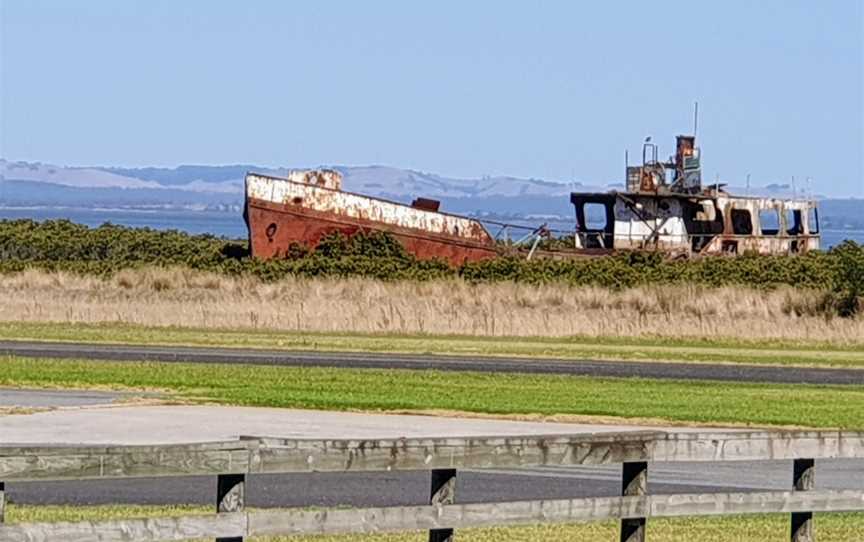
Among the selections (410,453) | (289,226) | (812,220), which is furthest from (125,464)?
(812,220)

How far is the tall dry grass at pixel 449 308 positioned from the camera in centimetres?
4203

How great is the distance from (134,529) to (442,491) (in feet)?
5.81

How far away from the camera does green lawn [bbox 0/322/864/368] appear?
3619 centimetres

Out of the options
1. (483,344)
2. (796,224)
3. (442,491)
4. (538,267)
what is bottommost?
(483,344)

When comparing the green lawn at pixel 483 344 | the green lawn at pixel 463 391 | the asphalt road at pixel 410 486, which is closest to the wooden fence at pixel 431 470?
the asphalt road at pixel 410 486

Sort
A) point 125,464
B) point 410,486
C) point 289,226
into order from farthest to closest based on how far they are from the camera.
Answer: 1. point 289,226
2. point 410,486
3. point 125,464

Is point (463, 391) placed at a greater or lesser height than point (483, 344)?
greater

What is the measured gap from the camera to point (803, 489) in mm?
10562

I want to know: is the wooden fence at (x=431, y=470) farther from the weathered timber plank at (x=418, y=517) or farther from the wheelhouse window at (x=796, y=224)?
the wheelhouse window at (x=796, y=224)

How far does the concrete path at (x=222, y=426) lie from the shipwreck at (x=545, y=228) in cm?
3136

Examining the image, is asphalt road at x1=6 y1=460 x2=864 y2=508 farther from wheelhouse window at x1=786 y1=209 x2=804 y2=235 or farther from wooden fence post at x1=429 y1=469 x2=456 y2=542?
wheelhouse window at x1=786 y1=209 x2=804 y2=235

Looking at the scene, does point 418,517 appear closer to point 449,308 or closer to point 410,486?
point 410,486

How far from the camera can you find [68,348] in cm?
3444

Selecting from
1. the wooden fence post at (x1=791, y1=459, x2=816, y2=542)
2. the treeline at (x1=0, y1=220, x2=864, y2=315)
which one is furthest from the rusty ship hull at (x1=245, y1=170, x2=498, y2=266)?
the wooden fence post at (x1=791, y1=459, x2=816, y2=542)
